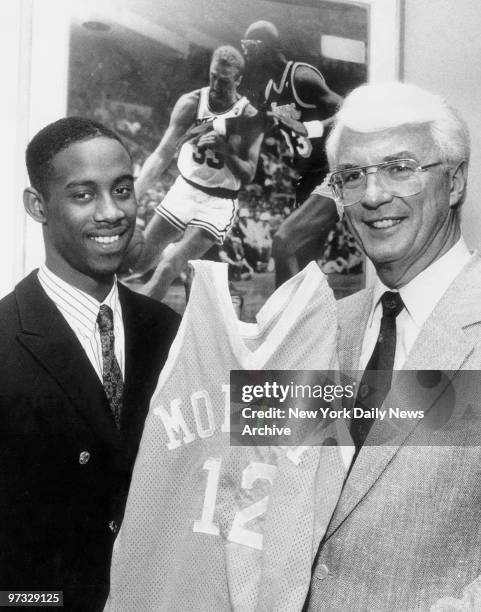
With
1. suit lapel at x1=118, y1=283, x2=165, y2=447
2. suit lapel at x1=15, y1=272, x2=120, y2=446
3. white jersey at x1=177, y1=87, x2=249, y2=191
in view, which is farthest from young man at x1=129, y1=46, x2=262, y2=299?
suit lapel at x1=15, y1=272, x2=120, y2=446

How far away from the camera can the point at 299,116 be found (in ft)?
3.50

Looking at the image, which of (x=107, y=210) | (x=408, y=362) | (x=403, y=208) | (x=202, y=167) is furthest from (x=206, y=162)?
(x=408, y=362)

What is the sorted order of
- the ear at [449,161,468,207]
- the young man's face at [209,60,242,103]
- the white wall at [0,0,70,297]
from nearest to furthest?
the ear at [449,161,468,207]
the white wall at [0,0,70,297]
the young man's face at [209,60,242,103]

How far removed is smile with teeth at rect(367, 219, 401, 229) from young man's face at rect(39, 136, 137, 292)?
31 cm

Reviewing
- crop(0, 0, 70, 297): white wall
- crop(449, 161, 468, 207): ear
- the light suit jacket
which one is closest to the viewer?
the light suit jacket

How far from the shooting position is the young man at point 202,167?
1.00m

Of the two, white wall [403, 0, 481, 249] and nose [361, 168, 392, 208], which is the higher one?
white wall [403, 0, 481, 249]

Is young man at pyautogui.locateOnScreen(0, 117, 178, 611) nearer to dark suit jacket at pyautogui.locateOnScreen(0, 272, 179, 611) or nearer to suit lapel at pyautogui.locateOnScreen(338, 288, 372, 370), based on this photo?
dark suit jacket at pyautogui.locateOnScreen(0, 272, 179, 611)

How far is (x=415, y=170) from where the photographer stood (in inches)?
29.3

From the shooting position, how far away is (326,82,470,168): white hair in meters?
0.74

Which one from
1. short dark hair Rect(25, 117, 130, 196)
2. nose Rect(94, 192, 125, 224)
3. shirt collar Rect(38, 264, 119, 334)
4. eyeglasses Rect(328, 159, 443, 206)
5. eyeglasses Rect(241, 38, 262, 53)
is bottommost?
shirt collar Rect(38, 264, 119, 334)

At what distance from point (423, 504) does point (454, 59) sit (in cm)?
77

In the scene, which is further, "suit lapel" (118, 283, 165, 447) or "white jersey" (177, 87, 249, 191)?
"white jersey" (177, 87, 249, 191)

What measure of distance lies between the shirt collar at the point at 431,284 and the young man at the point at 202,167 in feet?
1.23
